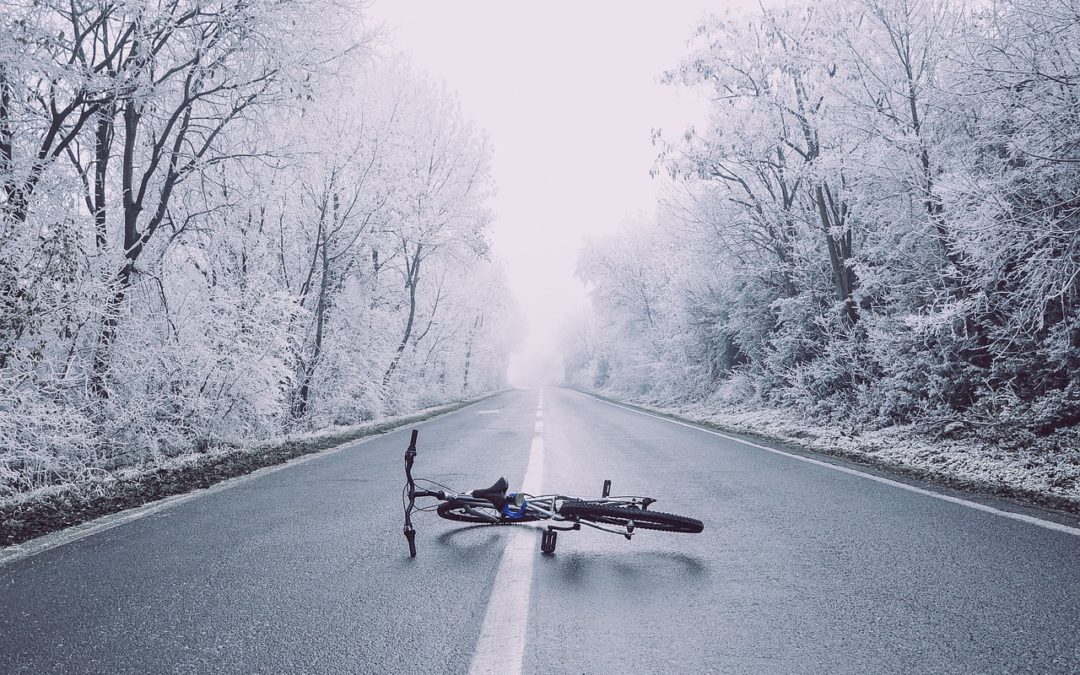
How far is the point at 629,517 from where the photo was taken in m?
3.48

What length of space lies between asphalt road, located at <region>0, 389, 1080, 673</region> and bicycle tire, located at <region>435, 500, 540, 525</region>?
121 millimetres

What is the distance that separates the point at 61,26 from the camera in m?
7.14

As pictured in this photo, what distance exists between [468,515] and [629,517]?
49.4 inches

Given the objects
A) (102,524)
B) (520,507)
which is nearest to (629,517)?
A: (520,507)

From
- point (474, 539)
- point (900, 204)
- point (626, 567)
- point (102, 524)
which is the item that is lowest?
point (102, 524)

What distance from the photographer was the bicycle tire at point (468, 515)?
375cm

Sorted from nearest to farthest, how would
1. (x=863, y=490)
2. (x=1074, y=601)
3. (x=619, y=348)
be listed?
(x=1074, y=601) < (x=863, y=490) < (x=619, y=348)

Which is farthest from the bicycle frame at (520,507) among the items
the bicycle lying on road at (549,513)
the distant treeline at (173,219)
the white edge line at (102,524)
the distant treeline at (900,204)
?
the distant treeline at (900,204)

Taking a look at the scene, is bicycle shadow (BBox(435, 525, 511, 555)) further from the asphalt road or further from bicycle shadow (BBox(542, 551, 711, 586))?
bicycle shadow (BBox(542, 551, 711, 586))

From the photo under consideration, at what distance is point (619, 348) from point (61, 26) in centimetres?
3279

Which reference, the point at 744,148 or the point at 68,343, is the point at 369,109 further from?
the point at 68,343

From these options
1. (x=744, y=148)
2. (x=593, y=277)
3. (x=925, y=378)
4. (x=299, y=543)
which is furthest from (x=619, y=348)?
(x=299, y=543)

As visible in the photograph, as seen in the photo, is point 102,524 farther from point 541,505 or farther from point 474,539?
point 541,505

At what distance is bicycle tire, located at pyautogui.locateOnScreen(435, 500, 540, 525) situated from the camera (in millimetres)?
3746
